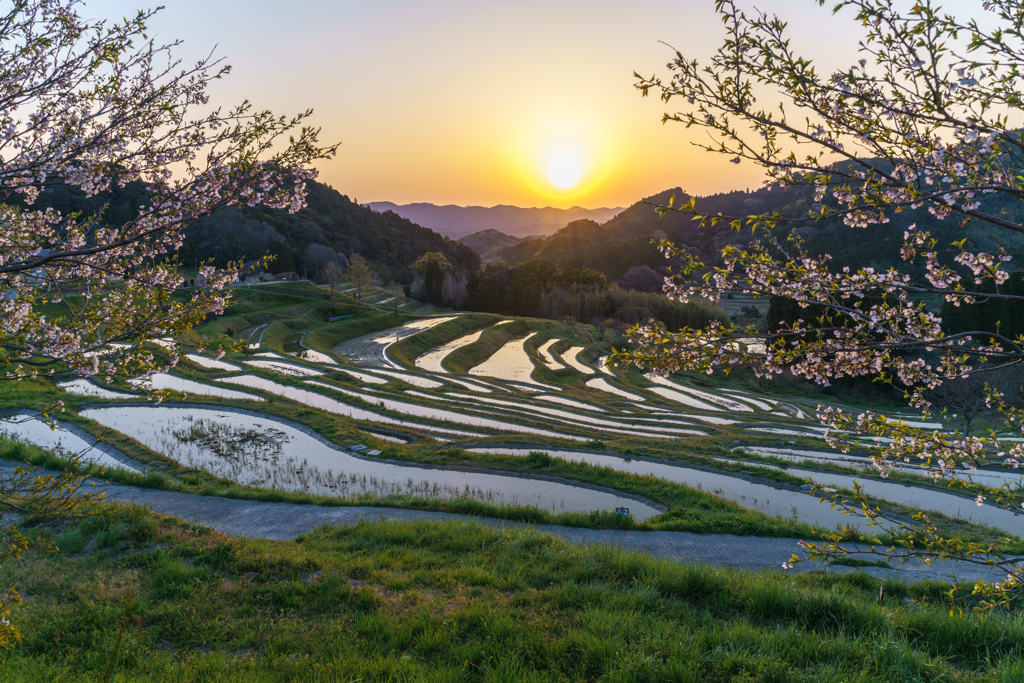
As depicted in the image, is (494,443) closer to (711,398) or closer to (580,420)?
(580,420)

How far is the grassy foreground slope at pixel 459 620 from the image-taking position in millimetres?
5469

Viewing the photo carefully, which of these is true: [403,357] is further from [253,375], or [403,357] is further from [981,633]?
[981,633]

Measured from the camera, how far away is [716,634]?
19.9 feet

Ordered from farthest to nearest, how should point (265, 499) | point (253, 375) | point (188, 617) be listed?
point (253, 375), point (265, 499), point (188, 617)

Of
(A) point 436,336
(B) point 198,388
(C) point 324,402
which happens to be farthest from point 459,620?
(A) point 436,336

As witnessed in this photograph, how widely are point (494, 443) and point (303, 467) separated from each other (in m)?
7.73

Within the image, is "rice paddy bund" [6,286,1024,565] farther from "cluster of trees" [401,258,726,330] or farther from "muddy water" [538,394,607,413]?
"cluster of trees" [401,258,726,330]

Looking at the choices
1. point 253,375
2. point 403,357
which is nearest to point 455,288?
point 403,357

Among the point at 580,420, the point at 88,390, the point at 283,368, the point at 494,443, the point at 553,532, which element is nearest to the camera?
the point at 553,532

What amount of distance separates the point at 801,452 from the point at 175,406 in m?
31.7

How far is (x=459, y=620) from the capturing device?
6.48m

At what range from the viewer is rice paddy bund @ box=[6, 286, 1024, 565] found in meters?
15.6

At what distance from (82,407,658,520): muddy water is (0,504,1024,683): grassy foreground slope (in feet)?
22.0

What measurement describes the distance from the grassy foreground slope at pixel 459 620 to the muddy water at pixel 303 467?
6712mm
